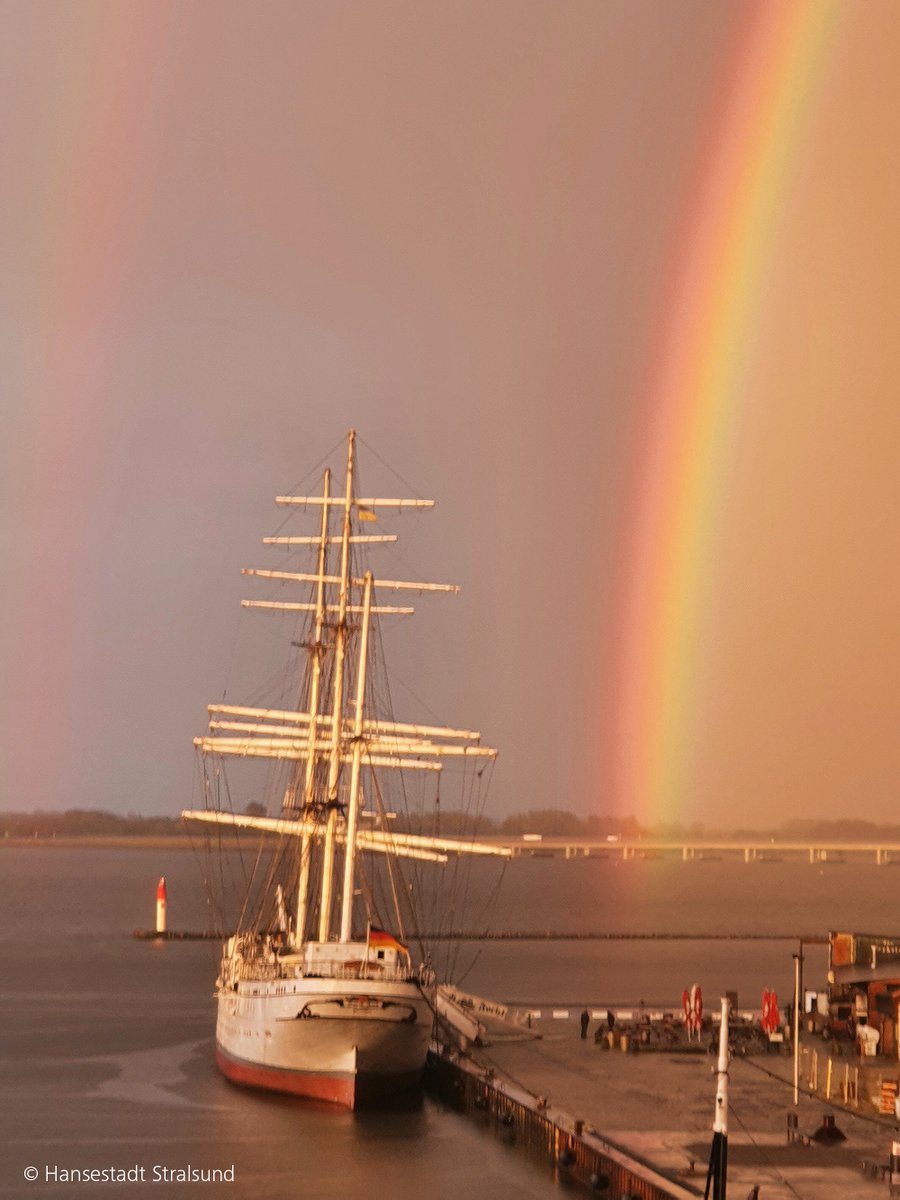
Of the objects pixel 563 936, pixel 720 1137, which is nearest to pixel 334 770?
pixel 720 1137

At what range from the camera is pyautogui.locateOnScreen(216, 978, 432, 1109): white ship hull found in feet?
177

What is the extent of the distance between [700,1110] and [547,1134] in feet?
13.4

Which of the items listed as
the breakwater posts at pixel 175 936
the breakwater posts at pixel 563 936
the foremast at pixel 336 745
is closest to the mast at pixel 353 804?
the foremast at pixel 336 745

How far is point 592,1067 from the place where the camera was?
174 feet

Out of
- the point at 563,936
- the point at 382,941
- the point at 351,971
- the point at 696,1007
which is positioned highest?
the point at 382,941

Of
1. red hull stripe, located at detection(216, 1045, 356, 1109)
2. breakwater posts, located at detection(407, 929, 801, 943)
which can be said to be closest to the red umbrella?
red hull stripe, located at detection(216, 1045, 356, 1109)

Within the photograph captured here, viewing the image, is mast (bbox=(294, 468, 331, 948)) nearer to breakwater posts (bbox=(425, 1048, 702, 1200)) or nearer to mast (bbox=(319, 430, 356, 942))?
mast (bbox=(319, 430, 356, 942))

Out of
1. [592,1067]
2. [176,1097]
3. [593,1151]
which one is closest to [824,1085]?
[592,1067]

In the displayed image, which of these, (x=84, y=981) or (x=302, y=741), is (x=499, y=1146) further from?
(x=84, y=981)

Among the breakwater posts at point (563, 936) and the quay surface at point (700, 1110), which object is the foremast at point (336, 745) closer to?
the quay surface at point (700, 1110)

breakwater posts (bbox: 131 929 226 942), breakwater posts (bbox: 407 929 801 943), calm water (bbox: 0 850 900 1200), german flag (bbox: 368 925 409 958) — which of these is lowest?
calm water (bbox: 0 850 900 1200)

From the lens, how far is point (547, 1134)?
140ft

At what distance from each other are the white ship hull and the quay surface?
266cm

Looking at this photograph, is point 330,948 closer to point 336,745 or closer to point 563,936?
A: point 336,745
